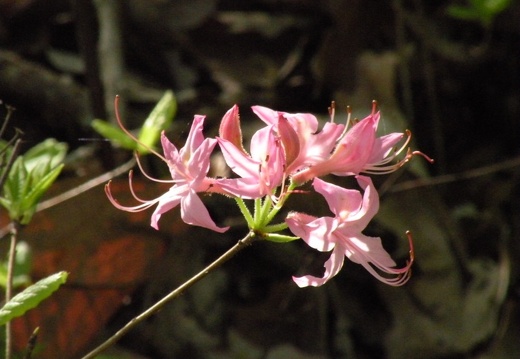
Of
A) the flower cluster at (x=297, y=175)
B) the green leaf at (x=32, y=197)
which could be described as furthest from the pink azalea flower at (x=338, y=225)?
the green leaf at (x=32, y=197)

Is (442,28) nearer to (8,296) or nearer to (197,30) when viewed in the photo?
(197,30)

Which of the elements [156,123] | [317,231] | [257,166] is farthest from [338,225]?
[156,123]

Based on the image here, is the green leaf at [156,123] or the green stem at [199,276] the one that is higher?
the green stem at [199,276]

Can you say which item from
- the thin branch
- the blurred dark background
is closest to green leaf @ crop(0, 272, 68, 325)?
the blurred dark background

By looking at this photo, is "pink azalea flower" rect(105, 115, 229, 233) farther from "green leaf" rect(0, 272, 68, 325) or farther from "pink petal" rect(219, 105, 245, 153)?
"green leaf" rect(0, 272, 68, 325)

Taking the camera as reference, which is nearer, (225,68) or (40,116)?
(40,116)

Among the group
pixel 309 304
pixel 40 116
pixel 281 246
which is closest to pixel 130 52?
pixel 40 116

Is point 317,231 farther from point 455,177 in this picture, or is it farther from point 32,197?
point 455,177

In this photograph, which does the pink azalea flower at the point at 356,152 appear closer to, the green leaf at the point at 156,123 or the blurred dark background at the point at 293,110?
the green leaf at the point at 156,123
